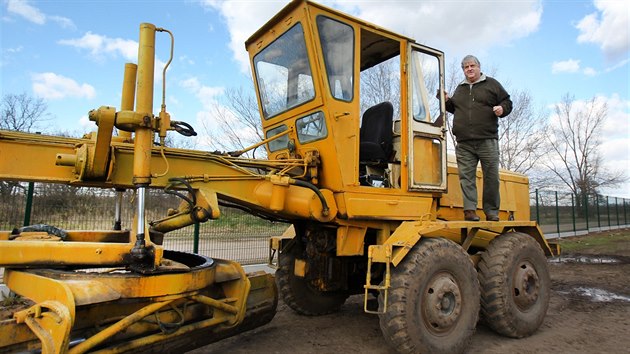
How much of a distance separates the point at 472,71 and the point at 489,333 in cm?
308

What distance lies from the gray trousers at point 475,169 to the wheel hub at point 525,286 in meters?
0.72

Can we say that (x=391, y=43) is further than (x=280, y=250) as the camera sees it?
No

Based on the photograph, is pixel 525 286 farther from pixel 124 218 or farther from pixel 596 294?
pixel 124 218

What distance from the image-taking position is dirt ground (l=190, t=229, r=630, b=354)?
444 centimetres

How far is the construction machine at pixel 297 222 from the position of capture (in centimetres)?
303

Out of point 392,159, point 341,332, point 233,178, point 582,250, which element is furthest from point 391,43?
point 582,250

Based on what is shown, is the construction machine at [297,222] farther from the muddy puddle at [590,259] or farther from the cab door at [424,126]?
the muddy puddle at [590,259]

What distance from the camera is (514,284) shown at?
16.0 ft

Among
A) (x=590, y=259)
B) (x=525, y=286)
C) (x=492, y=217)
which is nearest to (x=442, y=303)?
(x=525, y=286)

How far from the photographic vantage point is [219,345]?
440 cm

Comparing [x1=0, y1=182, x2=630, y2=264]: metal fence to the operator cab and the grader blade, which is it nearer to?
the grader blade

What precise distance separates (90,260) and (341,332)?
9.82 feet

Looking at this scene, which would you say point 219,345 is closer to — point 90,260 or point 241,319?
point 241,319

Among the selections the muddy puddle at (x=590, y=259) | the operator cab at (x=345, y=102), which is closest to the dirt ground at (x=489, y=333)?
the operator cab at (x=345, y=102)
